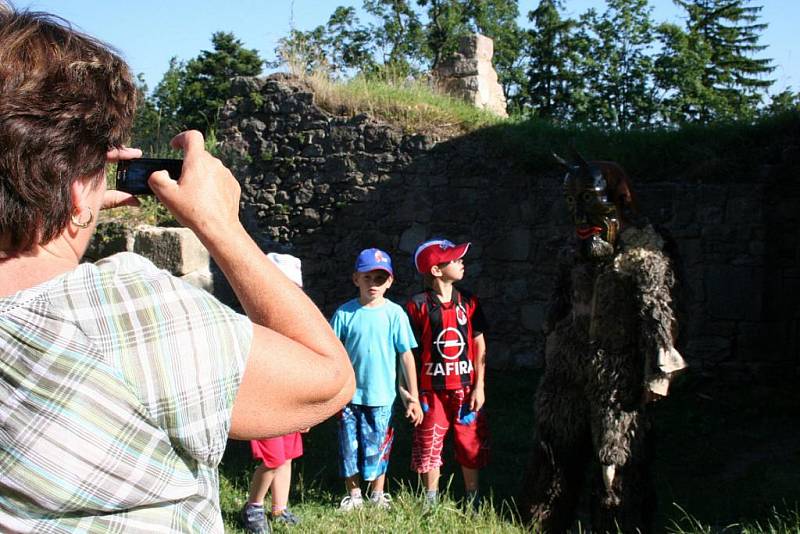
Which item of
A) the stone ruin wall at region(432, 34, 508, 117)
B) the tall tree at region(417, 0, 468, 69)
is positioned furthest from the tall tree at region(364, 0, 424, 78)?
the stone ruin wall at region(432, 34, 508, 117)

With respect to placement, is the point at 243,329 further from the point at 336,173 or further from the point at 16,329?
the point at 336,173

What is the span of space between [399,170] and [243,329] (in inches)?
289

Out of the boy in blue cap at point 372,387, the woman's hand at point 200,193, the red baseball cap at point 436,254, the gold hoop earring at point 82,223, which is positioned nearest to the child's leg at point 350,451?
the boy in blue cap at point 372,387

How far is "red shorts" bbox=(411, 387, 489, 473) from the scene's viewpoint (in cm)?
466

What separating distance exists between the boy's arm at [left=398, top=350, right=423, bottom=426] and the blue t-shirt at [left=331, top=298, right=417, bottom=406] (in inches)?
2.1

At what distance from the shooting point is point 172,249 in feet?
18.9

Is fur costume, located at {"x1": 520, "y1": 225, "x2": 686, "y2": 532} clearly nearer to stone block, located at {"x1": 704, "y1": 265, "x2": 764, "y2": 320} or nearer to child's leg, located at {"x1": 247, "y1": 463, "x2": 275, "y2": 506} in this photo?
child's leg, located at {"x1": 247, "y1": 463, "x2": 275, "y2": 506}

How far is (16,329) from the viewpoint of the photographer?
103cm

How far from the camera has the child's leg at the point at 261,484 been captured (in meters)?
4.39

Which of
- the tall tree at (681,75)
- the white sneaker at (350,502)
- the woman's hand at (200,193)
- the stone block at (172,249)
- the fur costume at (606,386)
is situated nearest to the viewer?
the woman's hand at (200,193)

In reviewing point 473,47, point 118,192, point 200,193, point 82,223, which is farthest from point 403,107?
point 82,223

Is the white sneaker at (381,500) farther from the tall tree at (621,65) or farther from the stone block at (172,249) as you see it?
the tall tree at (621,65)

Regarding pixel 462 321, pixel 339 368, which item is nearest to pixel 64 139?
pixel 339 368

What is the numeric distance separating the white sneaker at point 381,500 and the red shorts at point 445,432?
0.24m
